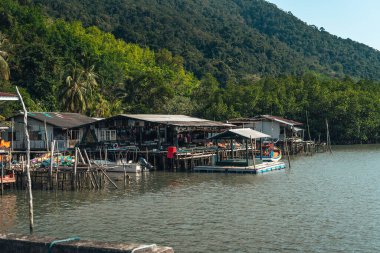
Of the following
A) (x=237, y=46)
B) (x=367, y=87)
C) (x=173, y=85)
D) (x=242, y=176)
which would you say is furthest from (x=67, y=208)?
(x=237, y=46)

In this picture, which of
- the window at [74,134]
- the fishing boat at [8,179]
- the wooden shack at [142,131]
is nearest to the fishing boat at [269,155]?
the wooden shack at [142,131]

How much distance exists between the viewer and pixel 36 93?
226 ft

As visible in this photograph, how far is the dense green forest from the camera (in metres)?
68.6

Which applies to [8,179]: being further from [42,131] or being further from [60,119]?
[60,119]

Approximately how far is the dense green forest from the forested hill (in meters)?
29.9

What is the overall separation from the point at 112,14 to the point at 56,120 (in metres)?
100

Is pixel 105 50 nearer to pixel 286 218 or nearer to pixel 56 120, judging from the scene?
pixel 56 120

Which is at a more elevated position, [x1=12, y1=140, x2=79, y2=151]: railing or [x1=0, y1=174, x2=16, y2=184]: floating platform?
[x1=12, y1=140, x2=79, y2=151]: railing

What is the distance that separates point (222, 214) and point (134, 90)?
54.9 m

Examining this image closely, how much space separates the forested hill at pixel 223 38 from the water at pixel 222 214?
282 ft

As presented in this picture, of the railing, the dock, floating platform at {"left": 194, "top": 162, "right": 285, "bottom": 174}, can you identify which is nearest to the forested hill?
the railing

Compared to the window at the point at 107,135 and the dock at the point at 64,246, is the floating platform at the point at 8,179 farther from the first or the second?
the dock at the point at 64,246

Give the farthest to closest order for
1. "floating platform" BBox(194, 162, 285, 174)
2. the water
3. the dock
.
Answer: "floating platform" BBox(194, 162, 285, 174), the water, the dock

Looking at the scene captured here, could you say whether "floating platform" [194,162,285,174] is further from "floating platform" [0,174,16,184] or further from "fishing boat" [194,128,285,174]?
"floating platform" [0,174,16,184]
